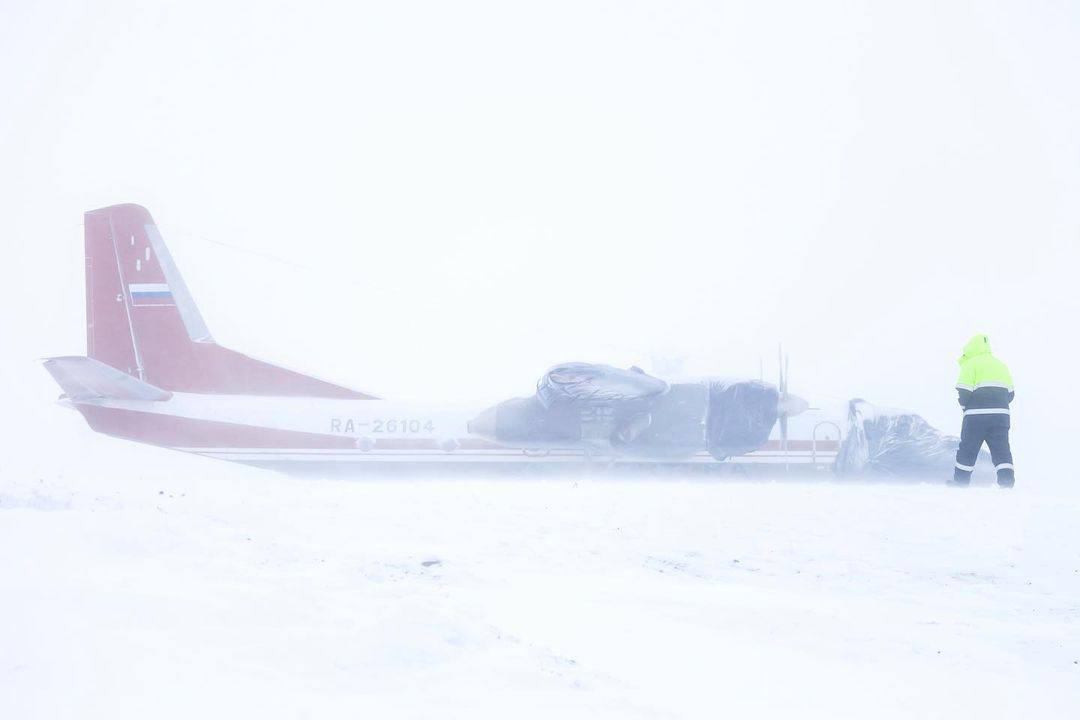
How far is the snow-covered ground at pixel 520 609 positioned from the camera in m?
3.48

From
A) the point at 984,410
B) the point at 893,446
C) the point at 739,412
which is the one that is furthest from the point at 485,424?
the point at 984,410

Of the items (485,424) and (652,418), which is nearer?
(652,418)

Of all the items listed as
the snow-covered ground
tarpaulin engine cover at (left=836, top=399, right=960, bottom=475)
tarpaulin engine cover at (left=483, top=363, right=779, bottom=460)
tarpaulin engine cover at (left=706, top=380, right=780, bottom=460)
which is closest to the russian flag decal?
tarpaulin engine cover at (left=483, top=363, right=779, bottom=460)

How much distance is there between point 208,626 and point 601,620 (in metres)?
2.28

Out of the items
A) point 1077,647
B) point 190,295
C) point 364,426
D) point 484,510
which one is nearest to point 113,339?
point 190,295

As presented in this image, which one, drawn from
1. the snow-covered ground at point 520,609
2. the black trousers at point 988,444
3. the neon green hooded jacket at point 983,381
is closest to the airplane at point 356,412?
the black trousers at point 988,444

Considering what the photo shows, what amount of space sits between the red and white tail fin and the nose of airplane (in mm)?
2791

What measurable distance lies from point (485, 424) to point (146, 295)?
24.3 ft

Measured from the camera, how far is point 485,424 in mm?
14977

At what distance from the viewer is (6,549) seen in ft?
16.1

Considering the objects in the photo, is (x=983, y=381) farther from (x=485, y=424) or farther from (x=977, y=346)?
(x=485, y=424)

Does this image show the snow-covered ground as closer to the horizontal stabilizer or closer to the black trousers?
the black trousers

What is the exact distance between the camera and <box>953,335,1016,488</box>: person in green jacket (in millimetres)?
12281

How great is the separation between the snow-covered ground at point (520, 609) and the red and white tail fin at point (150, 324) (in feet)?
23.4
